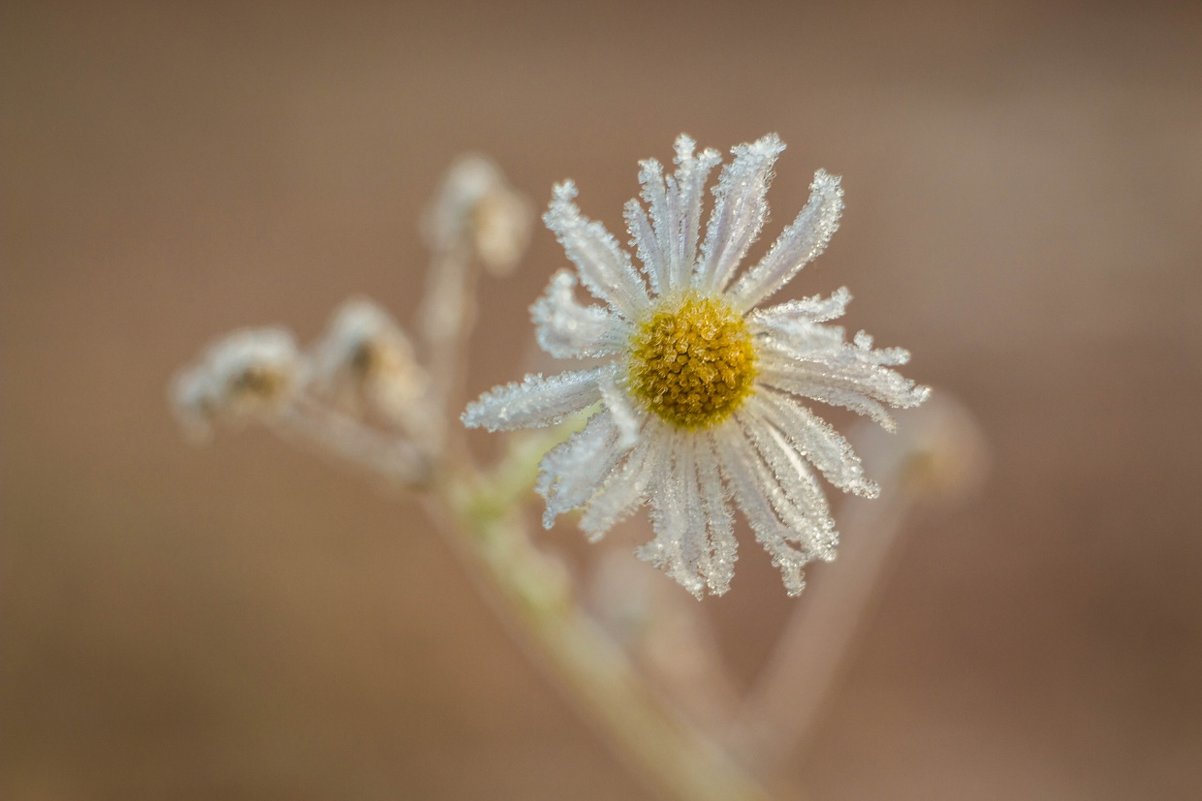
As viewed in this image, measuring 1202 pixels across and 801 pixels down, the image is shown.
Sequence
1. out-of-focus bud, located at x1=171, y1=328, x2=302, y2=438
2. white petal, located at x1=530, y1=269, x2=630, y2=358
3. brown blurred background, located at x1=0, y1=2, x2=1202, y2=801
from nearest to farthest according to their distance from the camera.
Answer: white petal, located at x1=530, y1=269, x2=630, y2=358, out-of-focus bud, located at x1=171, y1=328, x2=302, y2=438, brown blurred background, located at x1=0, y1=2, x2=1202, y2=801

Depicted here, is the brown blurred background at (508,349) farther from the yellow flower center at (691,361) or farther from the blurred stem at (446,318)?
the yellow flower center at (691,361)

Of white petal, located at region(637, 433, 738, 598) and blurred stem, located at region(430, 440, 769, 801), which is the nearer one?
white petal, located at region(637, 433, 738, 598)

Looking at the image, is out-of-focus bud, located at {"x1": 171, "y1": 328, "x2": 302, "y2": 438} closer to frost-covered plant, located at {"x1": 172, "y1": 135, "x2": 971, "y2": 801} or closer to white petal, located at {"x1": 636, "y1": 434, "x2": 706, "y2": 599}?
frost-covered plant, located at {"x1": 172, "y1": 135, "x2": 971, "y2": 801}

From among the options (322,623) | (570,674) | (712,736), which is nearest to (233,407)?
(570,674)

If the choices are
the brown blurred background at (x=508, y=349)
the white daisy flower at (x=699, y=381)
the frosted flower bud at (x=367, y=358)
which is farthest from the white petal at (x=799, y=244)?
the brown blurred background at (x=508, y=349)

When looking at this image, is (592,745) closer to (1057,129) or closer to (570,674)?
(570,674)

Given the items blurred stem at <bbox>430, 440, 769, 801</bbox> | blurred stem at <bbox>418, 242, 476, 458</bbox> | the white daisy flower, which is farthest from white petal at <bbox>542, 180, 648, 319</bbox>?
blurred stem at <bbox>418, 242, 476, 458</bbox>
